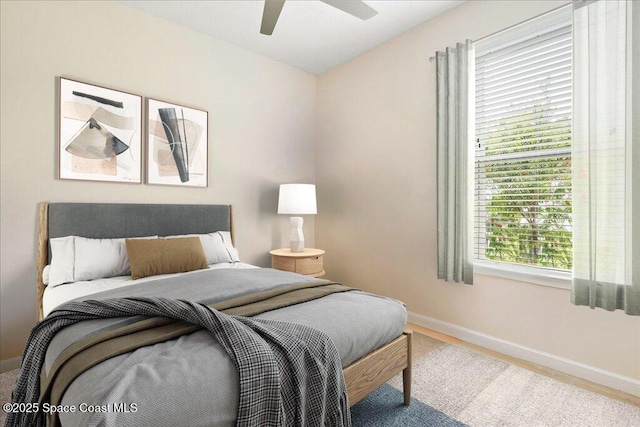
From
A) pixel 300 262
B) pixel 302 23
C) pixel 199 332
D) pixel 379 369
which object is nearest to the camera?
pixel 199 332

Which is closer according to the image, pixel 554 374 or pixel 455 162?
pixel 554 374

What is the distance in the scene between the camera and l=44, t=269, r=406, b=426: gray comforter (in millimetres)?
853

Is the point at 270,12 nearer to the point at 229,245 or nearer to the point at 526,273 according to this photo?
the point at 229,245

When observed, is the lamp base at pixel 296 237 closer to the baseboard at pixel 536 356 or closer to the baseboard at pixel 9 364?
the baseboard at pixel 536 356

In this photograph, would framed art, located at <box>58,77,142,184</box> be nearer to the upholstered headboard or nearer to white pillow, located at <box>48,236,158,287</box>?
the upholstered headboard

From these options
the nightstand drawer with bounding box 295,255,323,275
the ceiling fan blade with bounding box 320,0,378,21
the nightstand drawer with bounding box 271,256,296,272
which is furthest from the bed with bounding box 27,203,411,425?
Result: the ceiling fan blade with bounding box 320,0,378,21

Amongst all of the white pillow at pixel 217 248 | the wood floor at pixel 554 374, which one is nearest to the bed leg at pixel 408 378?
the wood floor at pixel 554 374

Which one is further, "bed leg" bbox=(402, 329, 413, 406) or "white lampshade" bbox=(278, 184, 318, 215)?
"white lampshade" bbox=(278, 184, 318, 215)

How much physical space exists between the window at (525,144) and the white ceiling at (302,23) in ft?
2.23

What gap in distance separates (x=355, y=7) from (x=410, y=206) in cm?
172

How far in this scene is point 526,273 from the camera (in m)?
2.28

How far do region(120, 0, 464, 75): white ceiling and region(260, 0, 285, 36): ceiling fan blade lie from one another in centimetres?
75

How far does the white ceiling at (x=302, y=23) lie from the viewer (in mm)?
2609

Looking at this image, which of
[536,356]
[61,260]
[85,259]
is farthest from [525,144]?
[61,260]
